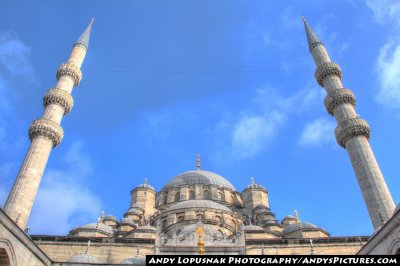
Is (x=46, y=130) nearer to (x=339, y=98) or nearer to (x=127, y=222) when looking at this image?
(x=127, y=222)

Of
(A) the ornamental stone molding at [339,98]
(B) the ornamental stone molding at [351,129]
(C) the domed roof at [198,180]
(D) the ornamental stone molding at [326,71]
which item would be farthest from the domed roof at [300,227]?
(C) the domed roof at [198,180]

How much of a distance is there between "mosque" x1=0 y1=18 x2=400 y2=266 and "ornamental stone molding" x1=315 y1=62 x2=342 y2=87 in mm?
61

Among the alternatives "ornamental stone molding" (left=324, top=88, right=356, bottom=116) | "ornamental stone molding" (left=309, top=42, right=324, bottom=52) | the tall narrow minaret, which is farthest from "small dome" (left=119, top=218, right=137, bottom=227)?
"ornamental stone molding" (left=309, top=42, right=324, bottom=52)

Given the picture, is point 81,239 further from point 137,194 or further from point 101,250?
point 137,194

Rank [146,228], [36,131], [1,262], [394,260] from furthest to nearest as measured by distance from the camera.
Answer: [146,228] → [36,131] → [1,262] → [394,260]

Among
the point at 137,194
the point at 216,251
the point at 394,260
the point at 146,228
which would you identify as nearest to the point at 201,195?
the point at 137,194

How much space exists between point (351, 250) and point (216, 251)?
391 inches

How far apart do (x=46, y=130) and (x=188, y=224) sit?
31.7 feet

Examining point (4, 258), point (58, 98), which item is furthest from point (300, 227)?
point (4, 258)

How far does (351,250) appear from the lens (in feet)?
67.5

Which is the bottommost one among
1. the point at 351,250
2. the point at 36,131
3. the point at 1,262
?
the point at 1,262

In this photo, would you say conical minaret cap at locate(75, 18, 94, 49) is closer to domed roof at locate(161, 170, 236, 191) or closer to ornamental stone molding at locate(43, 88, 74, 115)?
ornamental stone molding at locate(43, 88, 74, 115)

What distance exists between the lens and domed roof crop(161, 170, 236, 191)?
3322 centimetres

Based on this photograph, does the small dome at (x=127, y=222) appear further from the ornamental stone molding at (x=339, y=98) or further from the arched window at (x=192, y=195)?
the ornamental stone molding at (x=339, y=98)
